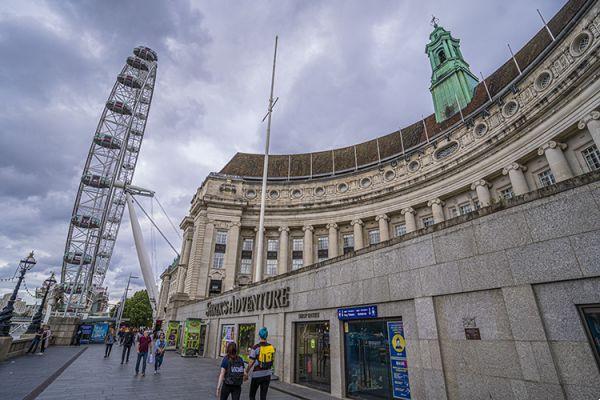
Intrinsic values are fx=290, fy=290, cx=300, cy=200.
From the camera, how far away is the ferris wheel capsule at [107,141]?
52.8m

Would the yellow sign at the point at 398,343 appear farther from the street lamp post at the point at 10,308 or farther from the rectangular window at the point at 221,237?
the rectangular window at the point at 221,237

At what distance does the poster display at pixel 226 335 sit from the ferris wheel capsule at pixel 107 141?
1901 inches

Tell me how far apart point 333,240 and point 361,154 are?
1849 centimetres

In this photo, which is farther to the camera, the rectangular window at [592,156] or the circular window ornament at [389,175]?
the circular window ornament at [389,175]

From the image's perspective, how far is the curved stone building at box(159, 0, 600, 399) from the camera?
5.61 m

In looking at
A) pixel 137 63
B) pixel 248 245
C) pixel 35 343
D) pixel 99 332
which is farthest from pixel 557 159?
pixel 137 63

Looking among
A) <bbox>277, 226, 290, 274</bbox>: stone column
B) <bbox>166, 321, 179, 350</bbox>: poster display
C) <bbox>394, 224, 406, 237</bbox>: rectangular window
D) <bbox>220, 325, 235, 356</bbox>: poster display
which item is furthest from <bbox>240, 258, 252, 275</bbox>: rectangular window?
<bbox>220, 325, 235, 356</bbox>: poster display

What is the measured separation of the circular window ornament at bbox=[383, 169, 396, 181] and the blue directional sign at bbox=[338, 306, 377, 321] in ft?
115

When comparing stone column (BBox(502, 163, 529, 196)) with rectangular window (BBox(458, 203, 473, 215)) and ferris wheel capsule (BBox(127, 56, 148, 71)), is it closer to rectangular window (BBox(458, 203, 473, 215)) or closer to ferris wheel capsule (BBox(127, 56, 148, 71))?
rectangular window (BBox(458, 203, 473, 215))

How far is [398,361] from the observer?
8523 millimetres

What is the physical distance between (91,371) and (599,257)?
19.4 metres

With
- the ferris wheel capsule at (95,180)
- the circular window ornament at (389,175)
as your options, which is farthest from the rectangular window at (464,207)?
the ferris wheel capsule at (95,180)

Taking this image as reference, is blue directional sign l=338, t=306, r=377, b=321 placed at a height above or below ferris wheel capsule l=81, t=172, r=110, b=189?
below

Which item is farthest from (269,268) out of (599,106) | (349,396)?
(599,106)
